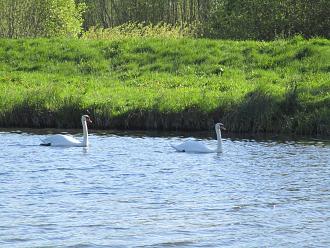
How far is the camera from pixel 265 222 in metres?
14.7

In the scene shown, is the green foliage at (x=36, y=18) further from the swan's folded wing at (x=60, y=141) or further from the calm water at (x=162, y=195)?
the calm water at (x=162, y=195)

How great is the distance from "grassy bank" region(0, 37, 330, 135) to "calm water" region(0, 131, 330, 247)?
103 inches

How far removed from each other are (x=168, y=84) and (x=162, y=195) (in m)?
14.7

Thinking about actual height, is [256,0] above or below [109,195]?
above

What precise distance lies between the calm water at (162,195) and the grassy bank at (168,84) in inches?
103

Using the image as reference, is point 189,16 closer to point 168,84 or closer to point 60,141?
point 168,84

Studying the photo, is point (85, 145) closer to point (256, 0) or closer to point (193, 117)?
point (193, 117)

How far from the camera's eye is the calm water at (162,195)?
13680 millimetres

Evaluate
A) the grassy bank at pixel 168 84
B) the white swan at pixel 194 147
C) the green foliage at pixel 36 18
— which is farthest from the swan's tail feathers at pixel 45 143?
the green foliage at pixel 36 18

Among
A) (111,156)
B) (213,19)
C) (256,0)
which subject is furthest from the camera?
(213,19)

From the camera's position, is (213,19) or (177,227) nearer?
(177,227)

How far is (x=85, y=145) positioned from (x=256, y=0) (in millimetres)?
20467

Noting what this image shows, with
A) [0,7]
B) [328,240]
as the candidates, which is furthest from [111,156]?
[0,7]

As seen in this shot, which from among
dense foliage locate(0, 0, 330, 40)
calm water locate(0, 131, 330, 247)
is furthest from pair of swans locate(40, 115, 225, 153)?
dense foliage locate(0, 0, 330, 40)
